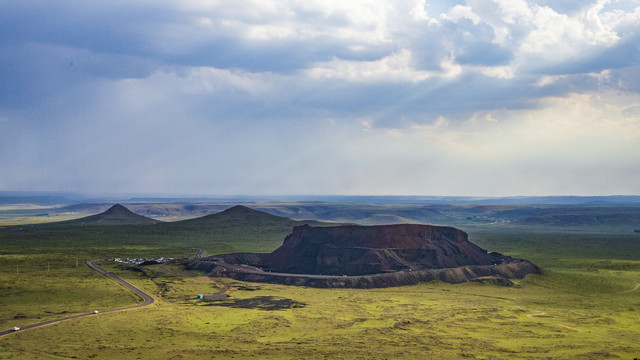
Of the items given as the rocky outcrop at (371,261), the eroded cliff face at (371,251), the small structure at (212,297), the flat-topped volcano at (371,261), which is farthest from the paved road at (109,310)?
the eroded cliff face at (371,251)

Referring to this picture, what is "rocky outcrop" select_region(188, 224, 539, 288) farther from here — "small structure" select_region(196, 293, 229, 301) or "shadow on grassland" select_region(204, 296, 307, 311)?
"small structure" select_region(196, 293, 229, 301)

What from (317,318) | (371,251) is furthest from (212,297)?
(371,251)

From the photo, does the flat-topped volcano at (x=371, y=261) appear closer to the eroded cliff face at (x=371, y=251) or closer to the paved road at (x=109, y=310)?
→ the eroded cliff face at (x=371, y=251)

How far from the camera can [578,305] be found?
98.4 metres

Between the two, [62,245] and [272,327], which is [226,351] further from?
[62,245]

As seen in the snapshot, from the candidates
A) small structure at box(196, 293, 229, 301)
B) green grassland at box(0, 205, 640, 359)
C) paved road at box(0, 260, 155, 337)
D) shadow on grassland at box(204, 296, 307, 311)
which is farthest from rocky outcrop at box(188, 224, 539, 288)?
paved road at box(0, 260, 155, 337)

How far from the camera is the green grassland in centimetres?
6500

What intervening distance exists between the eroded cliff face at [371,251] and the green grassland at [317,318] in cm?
1434

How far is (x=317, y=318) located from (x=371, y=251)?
A: 48298mm

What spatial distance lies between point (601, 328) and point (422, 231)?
63734 mm

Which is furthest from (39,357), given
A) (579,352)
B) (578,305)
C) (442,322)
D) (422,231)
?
(422,231)

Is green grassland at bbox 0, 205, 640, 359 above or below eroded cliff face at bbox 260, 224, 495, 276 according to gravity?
below

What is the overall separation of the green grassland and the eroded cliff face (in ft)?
47.0

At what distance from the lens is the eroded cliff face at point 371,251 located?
129 metres
